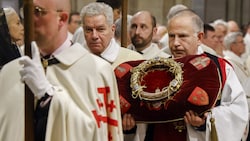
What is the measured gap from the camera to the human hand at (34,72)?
131 inches

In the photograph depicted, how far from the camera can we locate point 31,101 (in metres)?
3.50

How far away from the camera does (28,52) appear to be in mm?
3475

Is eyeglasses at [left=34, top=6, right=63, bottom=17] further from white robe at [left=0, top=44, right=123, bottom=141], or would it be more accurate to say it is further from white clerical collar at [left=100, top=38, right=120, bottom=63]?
white clerical collar at [left=100, top=38, right=120, bottom=63]

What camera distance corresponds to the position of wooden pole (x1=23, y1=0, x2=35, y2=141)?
11.3ft

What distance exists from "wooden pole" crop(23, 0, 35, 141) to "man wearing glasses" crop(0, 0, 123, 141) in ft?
0.18

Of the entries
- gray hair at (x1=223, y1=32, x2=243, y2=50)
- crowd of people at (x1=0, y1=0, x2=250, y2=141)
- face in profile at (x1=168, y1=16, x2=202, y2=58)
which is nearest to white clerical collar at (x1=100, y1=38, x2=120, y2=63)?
crowd of people at (x1=0, y1=0, x2=250, y2=141)

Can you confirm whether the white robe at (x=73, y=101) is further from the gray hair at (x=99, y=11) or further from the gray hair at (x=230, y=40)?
the gray hair at (x=230, y=40)

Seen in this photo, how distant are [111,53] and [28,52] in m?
1.58

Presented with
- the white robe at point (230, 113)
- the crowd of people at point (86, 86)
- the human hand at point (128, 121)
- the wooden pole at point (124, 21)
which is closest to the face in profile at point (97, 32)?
the crowd of people at point (86, 86)

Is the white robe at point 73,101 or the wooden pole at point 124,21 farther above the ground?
the wooden pole at point 124,21

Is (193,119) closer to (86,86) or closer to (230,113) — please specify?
(230,113)

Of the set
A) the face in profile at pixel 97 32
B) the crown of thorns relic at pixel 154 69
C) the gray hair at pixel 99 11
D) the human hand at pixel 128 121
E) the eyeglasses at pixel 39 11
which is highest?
the eyeglasses at pixel 39 11

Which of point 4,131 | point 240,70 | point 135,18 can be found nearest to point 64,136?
point 4,131

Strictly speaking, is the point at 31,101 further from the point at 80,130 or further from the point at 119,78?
the point at 119,78
